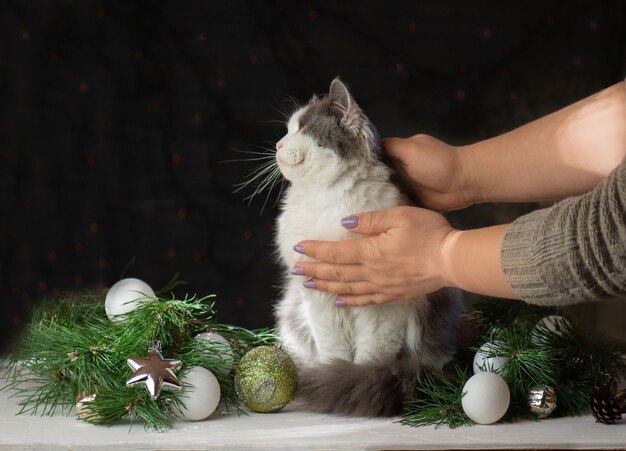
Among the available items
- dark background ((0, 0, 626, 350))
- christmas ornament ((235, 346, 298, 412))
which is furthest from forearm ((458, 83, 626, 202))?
dark background ((0, 0, 626, 350))

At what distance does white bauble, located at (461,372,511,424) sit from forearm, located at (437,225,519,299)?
12cm

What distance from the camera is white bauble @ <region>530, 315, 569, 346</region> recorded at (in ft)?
3.58

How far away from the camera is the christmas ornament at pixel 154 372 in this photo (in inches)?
36.9

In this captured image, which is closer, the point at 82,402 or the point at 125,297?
the point at 82,402

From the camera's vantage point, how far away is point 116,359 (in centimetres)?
100

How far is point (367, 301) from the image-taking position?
42.3 inches

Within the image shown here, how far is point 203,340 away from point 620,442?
52 cm

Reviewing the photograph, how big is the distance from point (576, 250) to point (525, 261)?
7 cm

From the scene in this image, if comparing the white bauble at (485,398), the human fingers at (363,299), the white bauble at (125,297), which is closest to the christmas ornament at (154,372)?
the white bauble at (125,297)

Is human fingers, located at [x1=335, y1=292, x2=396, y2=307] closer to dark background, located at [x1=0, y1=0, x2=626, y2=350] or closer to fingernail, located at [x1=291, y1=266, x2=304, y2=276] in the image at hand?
fingernail, located at [x1=291, y1=266, x2=304, y2=276]

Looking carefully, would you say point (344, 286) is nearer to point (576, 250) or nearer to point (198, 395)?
point (198, 395)

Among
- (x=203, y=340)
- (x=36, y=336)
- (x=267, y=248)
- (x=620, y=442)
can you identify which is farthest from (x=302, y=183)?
(x=267, y=248)

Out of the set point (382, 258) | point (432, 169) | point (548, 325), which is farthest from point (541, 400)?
point (432, 169)

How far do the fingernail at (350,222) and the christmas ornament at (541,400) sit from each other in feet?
1.01
